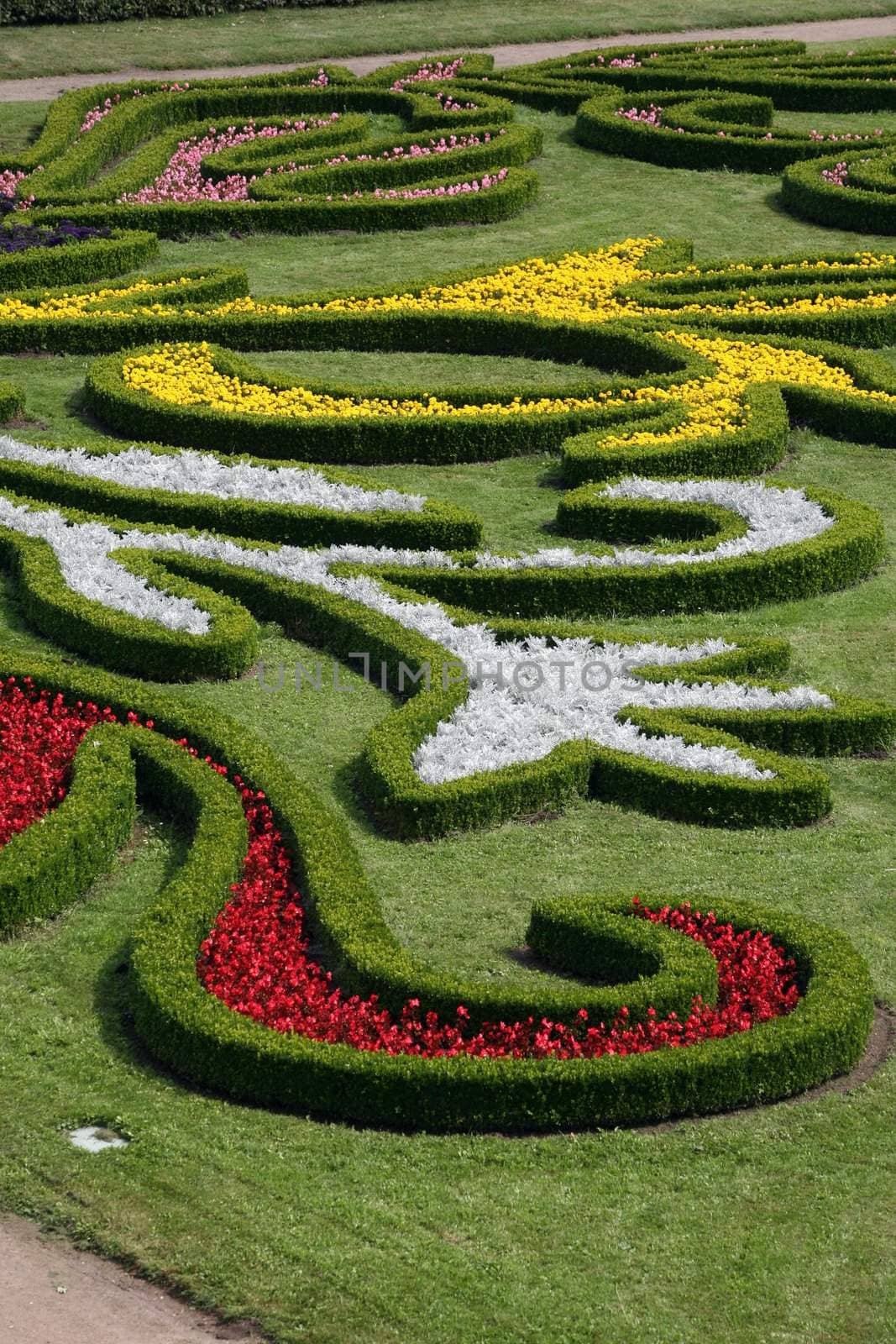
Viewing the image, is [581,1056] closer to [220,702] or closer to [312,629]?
[220,702]

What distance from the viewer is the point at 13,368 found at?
70.3 ft

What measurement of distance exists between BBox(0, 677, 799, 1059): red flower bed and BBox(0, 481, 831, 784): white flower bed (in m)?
1.75

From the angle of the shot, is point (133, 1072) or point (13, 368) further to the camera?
point (13, 368)

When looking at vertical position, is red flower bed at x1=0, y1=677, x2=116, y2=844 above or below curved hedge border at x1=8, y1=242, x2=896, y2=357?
below

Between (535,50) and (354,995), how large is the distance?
31.0m

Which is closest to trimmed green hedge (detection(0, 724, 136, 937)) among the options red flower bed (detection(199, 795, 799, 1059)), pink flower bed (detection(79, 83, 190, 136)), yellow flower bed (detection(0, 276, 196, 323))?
red flower bed (detection(199, 795, 799, 1059))

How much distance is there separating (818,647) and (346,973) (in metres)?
6.36

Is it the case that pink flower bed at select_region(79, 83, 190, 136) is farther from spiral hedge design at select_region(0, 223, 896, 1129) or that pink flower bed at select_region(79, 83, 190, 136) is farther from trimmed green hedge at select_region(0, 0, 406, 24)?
spiral hedge design at select_region(0, 223, 896, 1129)

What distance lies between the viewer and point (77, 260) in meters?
24.2

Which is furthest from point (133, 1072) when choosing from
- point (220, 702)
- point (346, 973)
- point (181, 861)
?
point (220, 702)

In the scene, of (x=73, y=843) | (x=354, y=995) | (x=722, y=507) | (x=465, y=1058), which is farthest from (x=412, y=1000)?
(x=722, y=507)

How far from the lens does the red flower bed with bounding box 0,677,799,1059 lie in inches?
404

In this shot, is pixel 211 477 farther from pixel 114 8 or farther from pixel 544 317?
pixel 114 8

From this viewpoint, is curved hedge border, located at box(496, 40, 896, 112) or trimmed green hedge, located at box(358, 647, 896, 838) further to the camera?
curved hedge border, located at box(496, 40, 896, 112)
